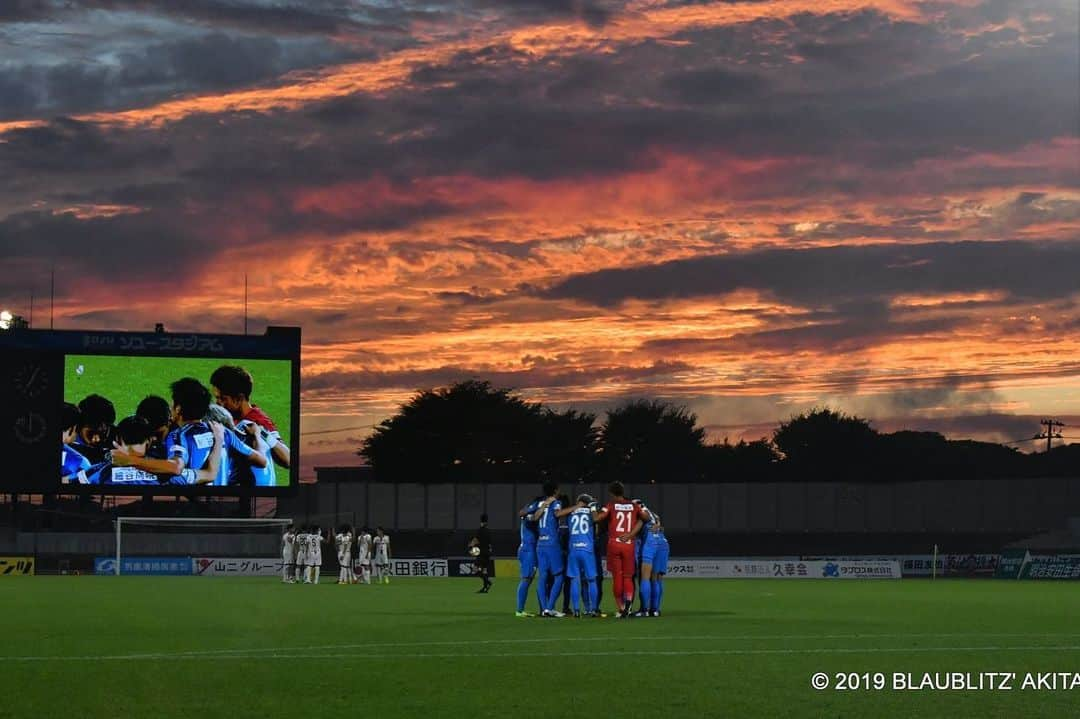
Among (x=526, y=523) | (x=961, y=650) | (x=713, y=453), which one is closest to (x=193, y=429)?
(x=526, y=523)

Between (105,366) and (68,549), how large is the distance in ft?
56.6

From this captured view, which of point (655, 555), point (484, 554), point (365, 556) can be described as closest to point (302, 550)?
point (365, 556)

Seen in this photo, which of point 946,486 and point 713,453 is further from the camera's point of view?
point 713,453

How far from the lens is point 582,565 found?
92.3ft

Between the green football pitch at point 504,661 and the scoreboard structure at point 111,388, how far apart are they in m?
44.2

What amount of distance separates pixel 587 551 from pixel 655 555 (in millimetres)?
1502

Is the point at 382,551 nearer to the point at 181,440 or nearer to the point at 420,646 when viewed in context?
the point at 181,440

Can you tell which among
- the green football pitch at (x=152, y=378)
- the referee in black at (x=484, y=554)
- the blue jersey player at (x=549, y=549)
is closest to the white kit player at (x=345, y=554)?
the referee in black at (x=484, y=554)

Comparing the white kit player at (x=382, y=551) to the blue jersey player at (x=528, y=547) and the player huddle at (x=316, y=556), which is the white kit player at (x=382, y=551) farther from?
the blue jersey player at (x=528, y=547)

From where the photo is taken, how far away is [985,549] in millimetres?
A: 104250

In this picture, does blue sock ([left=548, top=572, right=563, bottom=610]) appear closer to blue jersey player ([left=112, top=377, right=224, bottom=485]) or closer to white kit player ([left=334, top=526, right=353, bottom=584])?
white kit player ([left=334, top=526, right=353, bottom=584])

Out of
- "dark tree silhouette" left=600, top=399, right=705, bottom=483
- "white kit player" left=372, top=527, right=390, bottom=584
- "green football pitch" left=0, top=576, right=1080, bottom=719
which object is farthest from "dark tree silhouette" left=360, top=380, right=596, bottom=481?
"green football pitch" left=0, top=576, right=1080, bottom=719

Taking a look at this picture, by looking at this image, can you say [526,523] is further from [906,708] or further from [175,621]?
[906,708]

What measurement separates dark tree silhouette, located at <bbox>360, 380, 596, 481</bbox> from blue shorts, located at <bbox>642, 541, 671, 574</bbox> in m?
96.1
